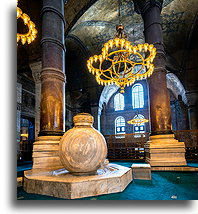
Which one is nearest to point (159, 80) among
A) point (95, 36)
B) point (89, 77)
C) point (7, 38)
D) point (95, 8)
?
point (7, 38)

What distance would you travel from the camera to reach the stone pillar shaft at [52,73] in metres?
4.33

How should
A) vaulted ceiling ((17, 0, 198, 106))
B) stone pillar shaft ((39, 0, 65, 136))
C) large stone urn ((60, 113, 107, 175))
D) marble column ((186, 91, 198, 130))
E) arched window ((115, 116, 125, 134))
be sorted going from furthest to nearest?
arched window ((115, 116, 125, 134)) < marble column ((186, 91, 198, 130)) < vaulted ceiling ((17, 0, 198, 106)) < stone pillar shaft ((39, 0, 65, 136)) < large stone urn ((60, 113, 107, 175))

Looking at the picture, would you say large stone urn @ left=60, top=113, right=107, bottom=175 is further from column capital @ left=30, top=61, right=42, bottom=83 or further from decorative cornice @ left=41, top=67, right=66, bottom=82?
column capital @ left=30, top=61, right=42, bottom=83

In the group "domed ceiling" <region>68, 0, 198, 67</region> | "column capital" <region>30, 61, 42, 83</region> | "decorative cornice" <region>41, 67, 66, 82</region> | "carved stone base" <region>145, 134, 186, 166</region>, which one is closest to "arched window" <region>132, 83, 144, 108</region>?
"domed ceiling" <region>68, 0, 198, 67</region>

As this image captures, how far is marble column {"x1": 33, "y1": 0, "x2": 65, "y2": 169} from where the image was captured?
3.97 m

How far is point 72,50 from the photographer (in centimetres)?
1340

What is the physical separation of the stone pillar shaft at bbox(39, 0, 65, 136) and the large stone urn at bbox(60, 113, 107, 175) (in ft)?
6.28

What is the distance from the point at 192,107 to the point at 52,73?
41.1 feet

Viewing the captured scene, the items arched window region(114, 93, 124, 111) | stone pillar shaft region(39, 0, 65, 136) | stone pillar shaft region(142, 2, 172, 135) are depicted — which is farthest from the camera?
Answer: arched window region(114, 93, 124, 111)

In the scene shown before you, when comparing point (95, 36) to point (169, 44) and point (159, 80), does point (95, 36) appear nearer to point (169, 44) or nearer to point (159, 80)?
point (169, 44)

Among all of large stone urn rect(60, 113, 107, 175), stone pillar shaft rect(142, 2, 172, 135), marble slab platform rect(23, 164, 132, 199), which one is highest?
stone pillar shaft rect(142, 2, 172, 135)

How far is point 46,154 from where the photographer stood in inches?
155

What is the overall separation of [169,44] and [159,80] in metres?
9.22

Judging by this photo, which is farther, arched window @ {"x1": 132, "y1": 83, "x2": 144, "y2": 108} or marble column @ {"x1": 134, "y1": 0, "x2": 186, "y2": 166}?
arched window @ {"x1": 132, "y1": 83, "x2": 144, "y2": 108}
